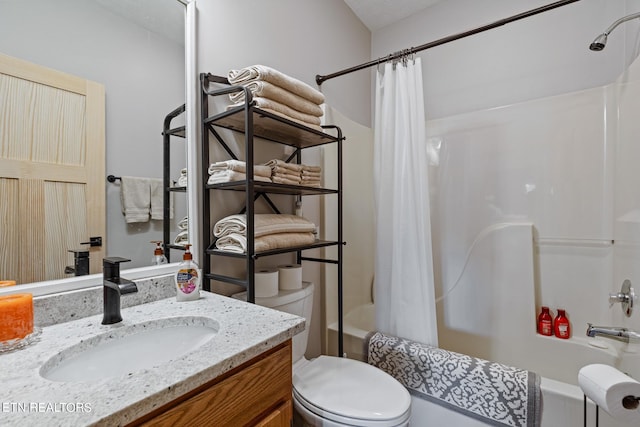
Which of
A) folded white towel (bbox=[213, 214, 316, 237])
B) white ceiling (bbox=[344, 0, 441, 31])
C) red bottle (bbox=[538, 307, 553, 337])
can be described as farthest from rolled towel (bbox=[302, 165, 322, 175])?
red bottle (bbox=[538, 307, 553, 337])

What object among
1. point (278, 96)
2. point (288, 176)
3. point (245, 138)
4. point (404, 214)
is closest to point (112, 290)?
point (245, 138)

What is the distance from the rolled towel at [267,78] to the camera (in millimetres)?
1137

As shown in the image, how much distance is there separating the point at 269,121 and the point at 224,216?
17.7 inches

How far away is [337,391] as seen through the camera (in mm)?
1103

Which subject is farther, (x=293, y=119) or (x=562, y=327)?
(x=562, y=327)

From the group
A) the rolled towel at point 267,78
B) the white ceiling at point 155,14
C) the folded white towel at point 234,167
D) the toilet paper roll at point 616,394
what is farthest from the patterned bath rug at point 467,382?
the white ceiling at point 155,14

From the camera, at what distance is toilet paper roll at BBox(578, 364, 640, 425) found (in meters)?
0.74

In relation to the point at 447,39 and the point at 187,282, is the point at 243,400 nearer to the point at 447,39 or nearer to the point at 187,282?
the point at 187,282

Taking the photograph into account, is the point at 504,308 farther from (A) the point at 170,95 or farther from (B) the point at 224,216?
(A) the point at 170,95

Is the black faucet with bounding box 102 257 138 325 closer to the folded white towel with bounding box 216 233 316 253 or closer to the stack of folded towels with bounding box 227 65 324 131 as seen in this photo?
the folded white towel with bounding box 216 233 316 253

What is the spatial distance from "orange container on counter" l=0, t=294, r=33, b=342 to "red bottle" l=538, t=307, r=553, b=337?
2270 mm

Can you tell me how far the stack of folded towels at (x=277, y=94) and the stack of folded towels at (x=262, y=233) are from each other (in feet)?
1.43

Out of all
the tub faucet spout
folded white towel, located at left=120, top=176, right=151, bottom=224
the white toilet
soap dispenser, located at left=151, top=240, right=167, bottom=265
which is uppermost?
folded white towel, located at left=120, top=176, right=151, bottom=224

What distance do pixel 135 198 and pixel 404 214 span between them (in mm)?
1208
